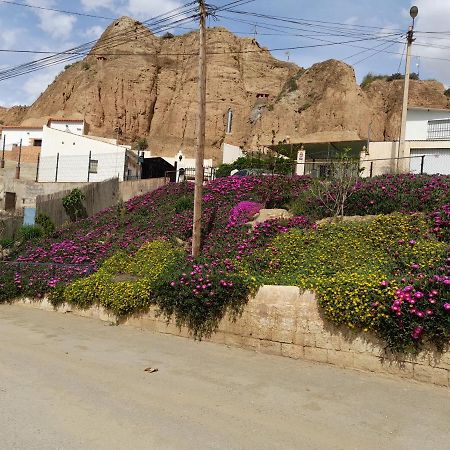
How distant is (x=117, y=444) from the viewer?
4.39m

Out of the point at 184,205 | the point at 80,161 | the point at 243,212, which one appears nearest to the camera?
the point at 243,212

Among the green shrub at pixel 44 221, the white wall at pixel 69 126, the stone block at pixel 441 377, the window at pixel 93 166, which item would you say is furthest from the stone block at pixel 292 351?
the white wall at pixel 69 126

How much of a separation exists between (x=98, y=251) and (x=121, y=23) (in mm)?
62319

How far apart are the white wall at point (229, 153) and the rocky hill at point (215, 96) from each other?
6555mm

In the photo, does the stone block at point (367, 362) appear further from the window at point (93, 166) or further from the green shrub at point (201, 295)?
the window at point (93, 166)

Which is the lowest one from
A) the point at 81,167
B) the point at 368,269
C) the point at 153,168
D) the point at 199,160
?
the point at 368,269

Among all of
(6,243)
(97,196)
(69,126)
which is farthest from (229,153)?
(6,243)

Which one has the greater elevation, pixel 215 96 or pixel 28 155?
pixel 215 96

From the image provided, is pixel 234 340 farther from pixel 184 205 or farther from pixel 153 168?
pixel 153 168

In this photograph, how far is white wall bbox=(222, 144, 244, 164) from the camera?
4897 cm

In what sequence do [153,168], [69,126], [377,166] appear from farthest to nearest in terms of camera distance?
1. [69,126]
2. [153,168]
3. [377,166]

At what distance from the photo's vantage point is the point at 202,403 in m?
5.76

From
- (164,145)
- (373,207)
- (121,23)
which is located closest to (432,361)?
(373,207)

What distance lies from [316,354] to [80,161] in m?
31.6
